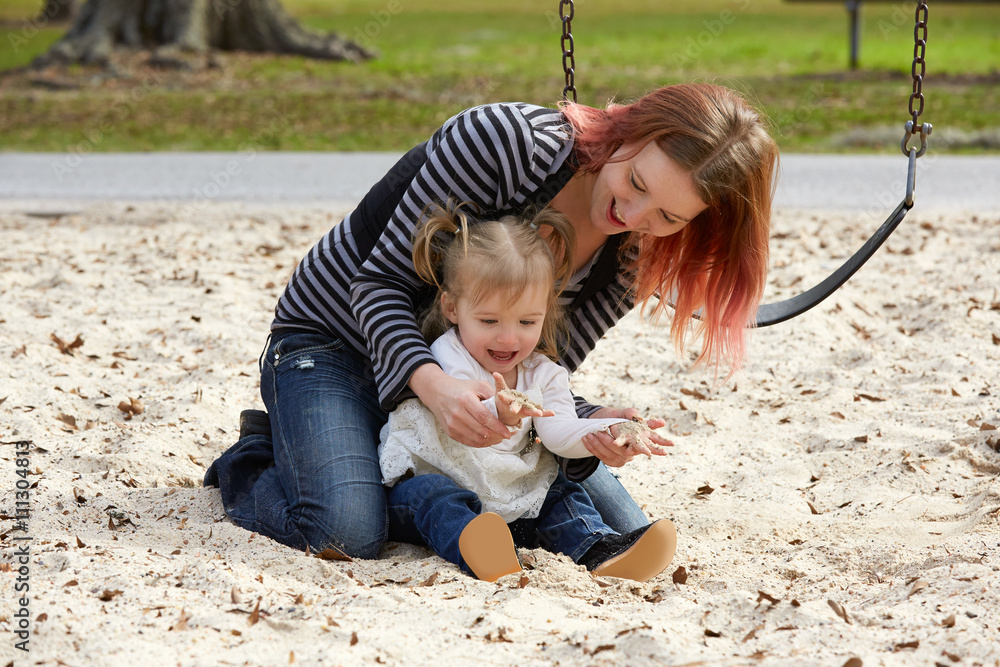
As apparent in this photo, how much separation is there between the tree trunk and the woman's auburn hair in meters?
12.8

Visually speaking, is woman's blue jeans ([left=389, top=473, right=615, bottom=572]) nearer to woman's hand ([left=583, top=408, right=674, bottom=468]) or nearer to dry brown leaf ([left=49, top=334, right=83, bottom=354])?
woman's hand ([left=583, top=408, right=674, bottom=468])

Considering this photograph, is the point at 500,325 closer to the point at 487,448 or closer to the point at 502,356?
the point at 502,356

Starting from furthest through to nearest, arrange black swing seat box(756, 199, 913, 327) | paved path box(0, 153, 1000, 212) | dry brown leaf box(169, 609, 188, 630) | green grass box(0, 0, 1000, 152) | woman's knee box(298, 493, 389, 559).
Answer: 1. green grass box(0, 0, 1000, 152)
2. paved path box(0, 153, 1000, 212)
3. black swing seat box(756, 199, 913, 327)
4. woman's knee box(298, 493, 389, 559)
5. dry brown leaf box(169, 609, 188, 630)

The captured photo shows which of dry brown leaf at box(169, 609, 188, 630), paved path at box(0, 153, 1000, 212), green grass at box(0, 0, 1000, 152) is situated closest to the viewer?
dry brown leaf at box(169, 609, 188, 630)

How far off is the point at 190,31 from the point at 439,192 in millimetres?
13389

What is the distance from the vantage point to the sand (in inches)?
81.5

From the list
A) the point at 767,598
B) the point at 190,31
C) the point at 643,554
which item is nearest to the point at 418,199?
the point at 643,554

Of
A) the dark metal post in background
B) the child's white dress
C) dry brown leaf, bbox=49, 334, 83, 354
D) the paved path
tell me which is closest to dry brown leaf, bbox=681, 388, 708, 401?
the child's white dress

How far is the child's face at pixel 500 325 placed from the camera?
2535 mm

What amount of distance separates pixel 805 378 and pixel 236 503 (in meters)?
2.41

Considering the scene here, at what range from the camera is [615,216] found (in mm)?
2572

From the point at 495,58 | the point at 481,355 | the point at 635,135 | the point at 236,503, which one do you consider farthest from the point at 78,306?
the point at 495,58

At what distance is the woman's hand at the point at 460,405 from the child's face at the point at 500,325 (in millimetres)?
116

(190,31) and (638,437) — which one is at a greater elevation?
(190,31)
